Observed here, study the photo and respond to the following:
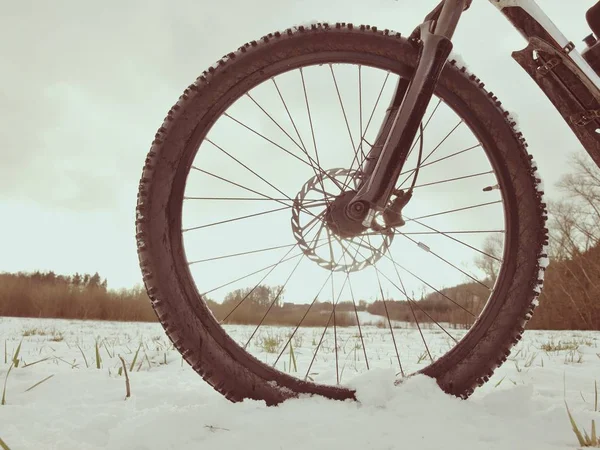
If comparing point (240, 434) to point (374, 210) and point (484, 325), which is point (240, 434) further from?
point (484, 325)

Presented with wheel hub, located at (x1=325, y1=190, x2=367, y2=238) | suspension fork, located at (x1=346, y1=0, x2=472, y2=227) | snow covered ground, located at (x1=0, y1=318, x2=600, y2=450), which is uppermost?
suspension fork, located at (x1=346, y1=0, x2=472, y2=227)

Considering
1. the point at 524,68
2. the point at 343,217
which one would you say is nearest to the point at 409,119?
the point at 343,217

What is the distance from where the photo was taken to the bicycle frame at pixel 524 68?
4.14 feet

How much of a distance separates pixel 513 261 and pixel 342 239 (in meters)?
0.61

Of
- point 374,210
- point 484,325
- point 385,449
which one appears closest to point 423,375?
point 484,325

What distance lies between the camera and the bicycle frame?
4.14 ft

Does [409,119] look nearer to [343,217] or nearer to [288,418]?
[343,217]

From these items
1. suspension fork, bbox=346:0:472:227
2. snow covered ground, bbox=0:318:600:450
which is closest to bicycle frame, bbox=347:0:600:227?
suspension fork, bbox=346:0:472:227

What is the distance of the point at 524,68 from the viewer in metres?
1.40

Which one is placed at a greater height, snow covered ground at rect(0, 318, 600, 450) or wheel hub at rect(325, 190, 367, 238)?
wheel hub at rect(325, 190, 367, 238)

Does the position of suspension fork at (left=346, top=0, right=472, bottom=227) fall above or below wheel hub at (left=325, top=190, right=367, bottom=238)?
above

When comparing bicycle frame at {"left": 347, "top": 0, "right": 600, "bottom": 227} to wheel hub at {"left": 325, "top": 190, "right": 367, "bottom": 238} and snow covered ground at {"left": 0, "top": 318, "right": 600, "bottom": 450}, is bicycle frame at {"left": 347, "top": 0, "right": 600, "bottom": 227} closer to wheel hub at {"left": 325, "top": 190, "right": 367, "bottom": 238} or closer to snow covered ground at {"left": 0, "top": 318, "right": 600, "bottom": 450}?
wheel hub at {"left": 325, "top": 190, "right": 367, "bottom": 238}

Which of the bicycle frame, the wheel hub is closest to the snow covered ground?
the wheel hub

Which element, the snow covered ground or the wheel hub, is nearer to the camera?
the snow covered ground
